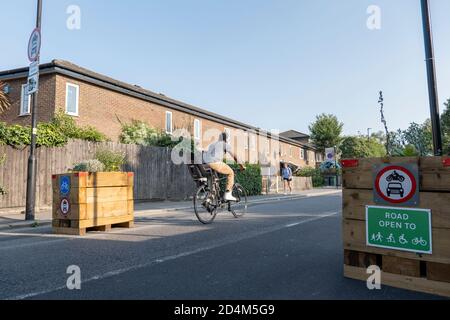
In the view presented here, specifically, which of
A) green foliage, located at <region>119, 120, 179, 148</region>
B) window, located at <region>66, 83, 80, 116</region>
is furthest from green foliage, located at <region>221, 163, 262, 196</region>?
window, located at <region>66, 83, 80, 116</region>

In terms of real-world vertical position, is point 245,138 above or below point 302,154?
above

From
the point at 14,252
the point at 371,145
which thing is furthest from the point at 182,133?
the point at 371,145

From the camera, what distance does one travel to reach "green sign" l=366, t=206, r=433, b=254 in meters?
3.64

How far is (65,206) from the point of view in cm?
758

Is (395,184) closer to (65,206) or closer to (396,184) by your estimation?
(396,184)

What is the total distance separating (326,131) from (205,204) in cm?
5586

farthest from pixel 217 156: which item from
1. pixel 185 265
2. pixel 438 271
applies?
pixel 438 271

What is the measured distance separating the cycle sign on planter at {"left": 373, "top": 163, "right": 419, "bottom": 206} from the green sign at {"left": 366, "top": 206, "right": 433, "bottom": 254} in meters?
0.10

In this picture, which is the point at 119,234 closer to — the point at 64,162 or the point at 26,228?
the point at 26,228

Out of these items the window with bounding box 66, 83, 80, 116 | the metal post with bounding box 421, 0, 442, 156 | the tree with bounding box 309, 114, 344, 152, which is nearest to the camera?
the metal post with bounding box 421, 0, 442, 156

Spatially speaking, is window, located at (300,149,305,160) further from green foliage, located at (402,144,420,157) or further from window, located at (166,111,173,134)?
green foliage, located at (402,144,420,157)

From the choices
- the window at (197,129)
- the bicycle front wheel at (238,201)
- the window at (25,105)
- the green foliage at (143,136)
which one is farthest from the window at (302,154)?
the bicycle front wheel at (238,201)

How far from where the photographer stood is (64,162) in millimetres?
13008

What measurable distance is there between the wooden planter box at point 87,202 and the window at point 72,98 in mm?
11667
